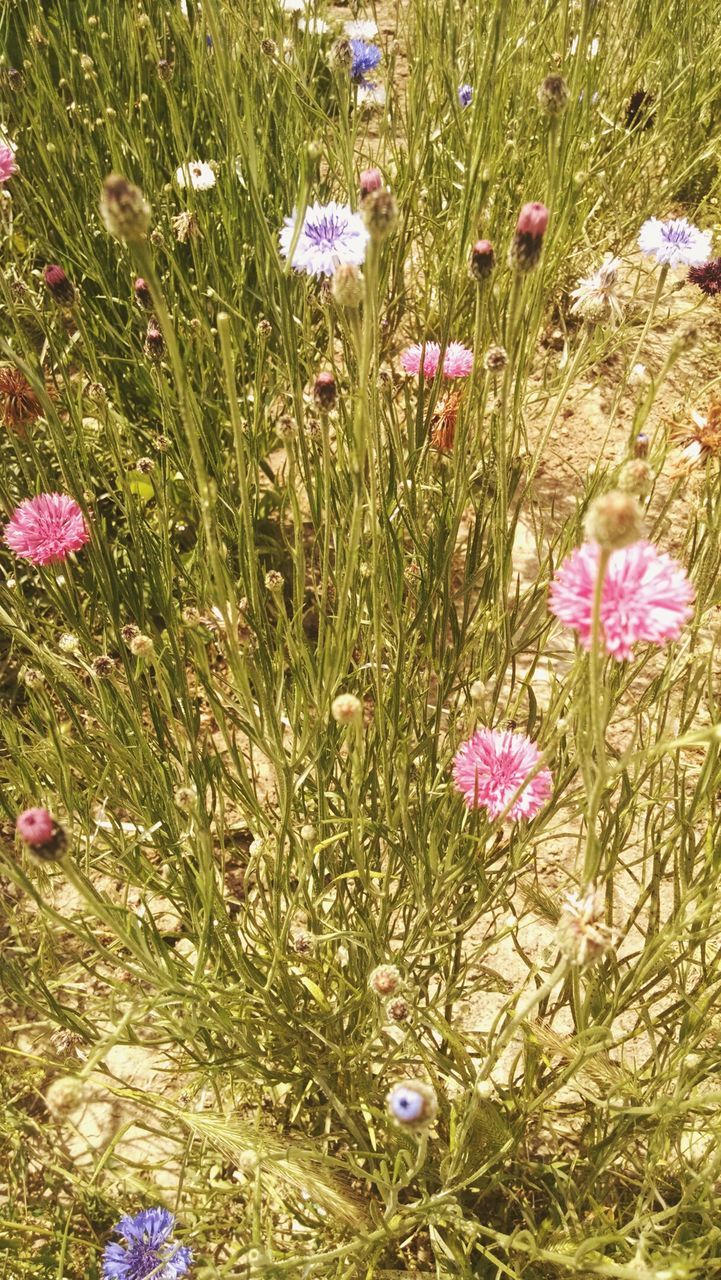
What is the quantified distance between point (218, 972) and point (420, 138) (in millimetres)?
1899

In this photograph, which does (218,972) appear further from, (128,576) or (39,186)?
(39,186)

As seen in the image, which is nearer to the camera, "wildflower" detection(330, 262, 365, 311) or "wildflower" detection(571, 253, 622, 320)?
"wildflower" detection(330, 262, 365, 311)

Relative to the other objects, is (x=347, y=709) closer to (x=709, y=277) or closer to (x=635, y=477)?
(x=635, y=477)

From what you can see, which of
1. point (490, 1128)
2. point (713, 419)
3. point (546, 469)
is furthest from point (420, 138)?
point (490, 1128)

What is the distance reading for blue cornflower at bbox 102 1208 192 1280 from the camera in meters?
1.11

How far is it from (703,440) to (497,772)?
0.57m

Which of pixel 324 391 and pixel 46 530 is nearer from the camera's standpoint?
pixel 324 391

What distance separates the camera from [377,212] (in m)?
0.82

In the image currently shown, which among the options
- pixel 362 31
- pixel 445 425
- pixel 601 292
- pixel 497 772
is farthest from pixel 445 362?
pixel 362 31

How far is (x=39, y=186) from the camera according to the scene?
209 centimetres

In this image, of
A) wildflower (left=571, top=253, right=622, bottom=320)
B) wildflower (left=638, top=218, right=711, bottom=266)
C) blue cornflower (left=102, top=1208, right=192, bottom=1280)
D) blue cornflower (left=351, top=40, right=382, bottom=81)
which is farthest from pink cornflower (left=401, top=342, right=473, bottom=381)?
blue cornflower (left=102, top=1208, right=192, bottom=1280)

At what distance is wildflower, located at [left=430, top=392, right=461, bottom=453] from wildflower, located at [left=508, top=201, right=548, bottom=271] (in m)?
0.59

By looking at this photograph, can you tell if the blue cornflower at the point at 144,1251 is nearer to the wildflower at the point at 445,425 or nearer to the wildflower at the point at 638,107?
the wildflower at the point at 445,425

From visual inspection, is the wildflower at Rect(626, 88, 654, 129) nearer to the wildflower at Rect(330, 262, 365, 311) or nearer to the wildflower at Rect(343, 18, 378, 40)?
the wildflower at Rect(343, 18, 378, 40)
